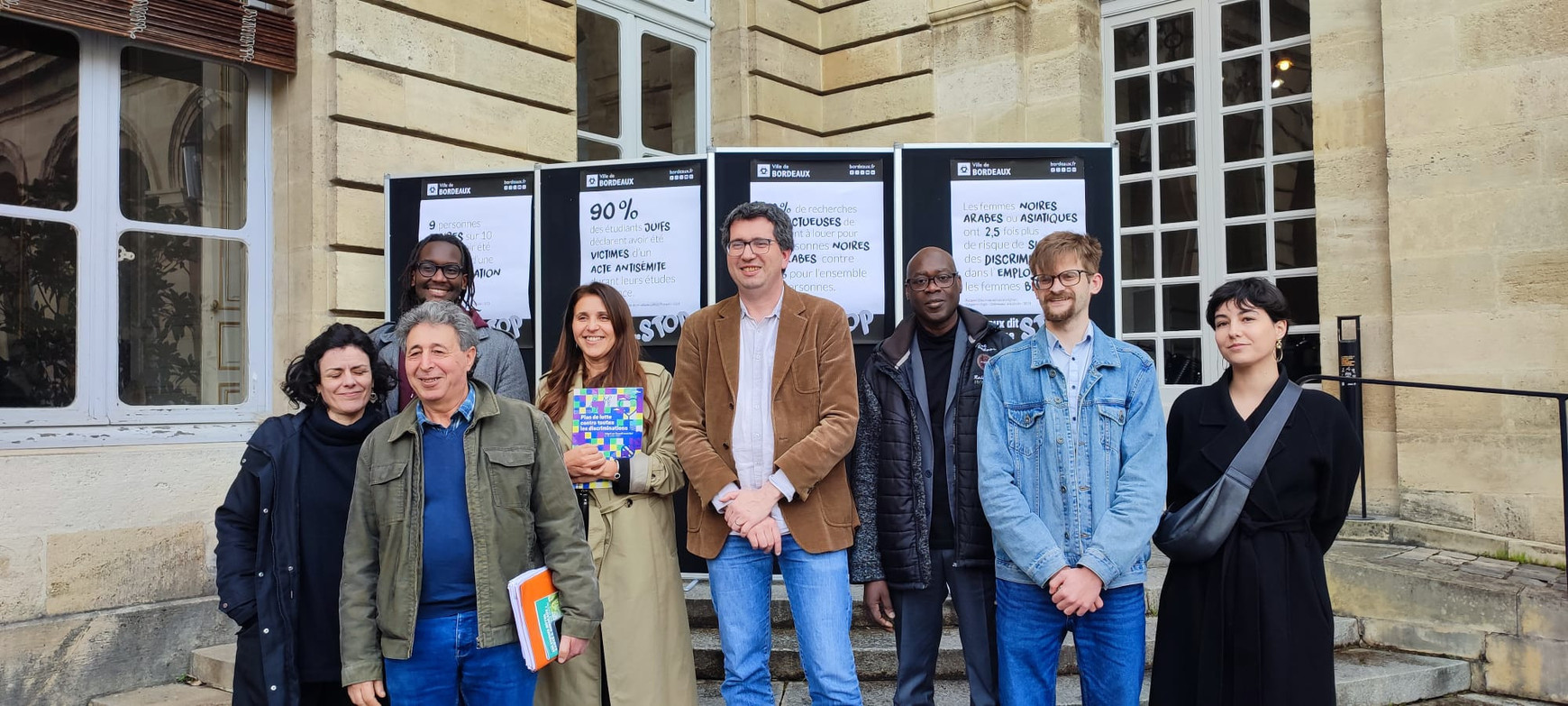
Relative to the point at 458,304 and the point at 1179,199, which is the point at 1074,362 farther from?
the point at 1179,199

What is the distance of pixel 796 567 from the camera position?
10.7ft

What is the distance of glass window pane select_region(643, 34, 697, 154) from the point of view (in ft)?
26.1

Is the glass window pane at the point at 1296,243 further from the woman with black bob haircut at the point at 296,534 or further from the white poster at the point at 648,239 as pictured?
the woman with black bob haircut at the point at 296,534

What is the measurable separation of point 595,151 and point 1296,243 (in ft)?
15.7

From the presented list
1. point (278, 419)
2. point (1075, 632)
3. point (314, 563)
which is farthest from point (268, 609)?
point (1075, 632)

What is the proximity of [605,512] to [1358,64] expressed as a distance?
18.4 feet

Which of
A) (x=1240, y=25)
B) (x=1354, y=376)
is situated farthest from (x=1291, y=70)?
(x=1354, y=376)

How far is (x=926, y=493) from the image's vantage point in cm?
343

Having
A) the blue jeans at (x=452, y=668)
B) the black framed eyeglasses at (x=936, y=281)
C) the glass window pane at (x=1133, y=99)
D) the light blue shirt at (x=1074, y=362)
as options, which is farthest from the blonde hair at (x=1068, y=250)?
the glass window pane at (x=1133, y=99)

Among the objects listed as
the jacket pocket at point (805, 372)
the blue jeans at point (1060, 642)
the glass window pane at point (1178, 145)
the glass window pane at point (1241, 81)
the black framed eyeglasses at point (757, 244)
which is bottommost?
the blue jeans at point (1060, 642)

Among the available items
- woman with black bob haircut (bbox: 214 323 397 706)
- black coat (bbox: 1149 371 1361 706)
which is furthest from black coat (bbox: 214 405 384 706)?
black coat (bbox: 1149 371 1361 706)

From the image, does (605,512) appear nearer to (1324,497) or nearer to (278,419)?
(278,419)

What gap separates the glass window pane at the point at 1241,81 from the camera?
23.7ft

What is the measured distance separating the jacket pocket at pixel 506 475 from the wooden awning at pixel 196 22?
3.46m
